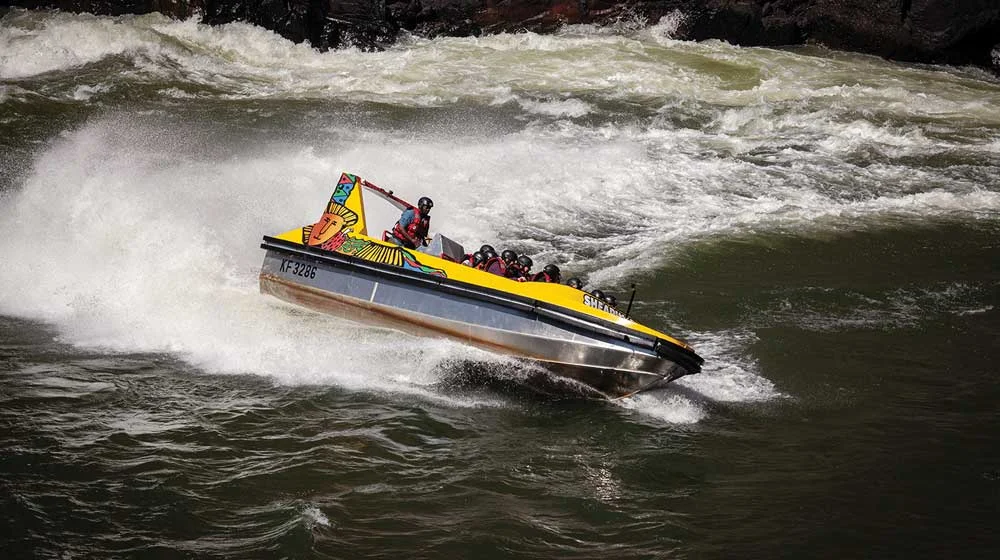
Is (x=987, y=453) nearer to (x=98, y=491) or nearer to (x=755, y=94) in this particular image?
(x=98, y=491)

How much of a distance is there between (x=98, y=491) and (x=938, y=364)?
8.54 m

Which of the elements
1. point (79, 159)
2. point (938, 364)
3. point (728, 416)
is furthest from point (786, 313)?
point (79, 159)

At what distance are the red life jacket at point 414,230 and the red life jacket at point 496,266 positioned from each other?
1.20 meters

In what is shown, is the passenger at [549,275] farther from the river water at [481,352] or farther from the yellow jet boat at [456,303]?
the river water at [481,352]

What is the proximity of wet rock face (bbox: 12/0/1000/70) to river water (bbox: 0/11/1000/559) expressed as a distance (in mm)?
1381

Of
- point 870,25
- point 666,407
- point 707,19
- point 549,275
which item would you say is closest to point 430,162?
point 549,275

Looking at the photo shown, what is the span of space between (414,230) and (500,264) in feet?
4.92

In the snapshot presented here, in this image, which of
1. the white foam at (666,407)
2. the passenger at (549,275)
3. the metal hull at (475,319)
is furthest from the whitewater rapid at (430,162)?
the passenger at (549,275)

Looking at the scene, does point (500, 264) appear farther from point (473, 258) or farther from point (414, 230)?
point (414, 230)

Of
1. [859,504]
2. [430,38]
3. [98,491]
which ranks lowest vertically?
[98,491]

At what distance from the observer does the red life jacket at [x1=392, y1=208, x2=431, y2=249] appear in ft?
37.1

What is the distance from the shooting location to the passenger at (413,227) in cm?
1133

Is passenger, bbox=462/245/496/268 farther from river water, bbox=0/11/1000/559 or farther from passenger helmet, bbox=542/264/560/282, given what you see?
river water, bbox=0/11/1000/559

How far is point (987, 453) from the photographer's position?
8.55 metres
